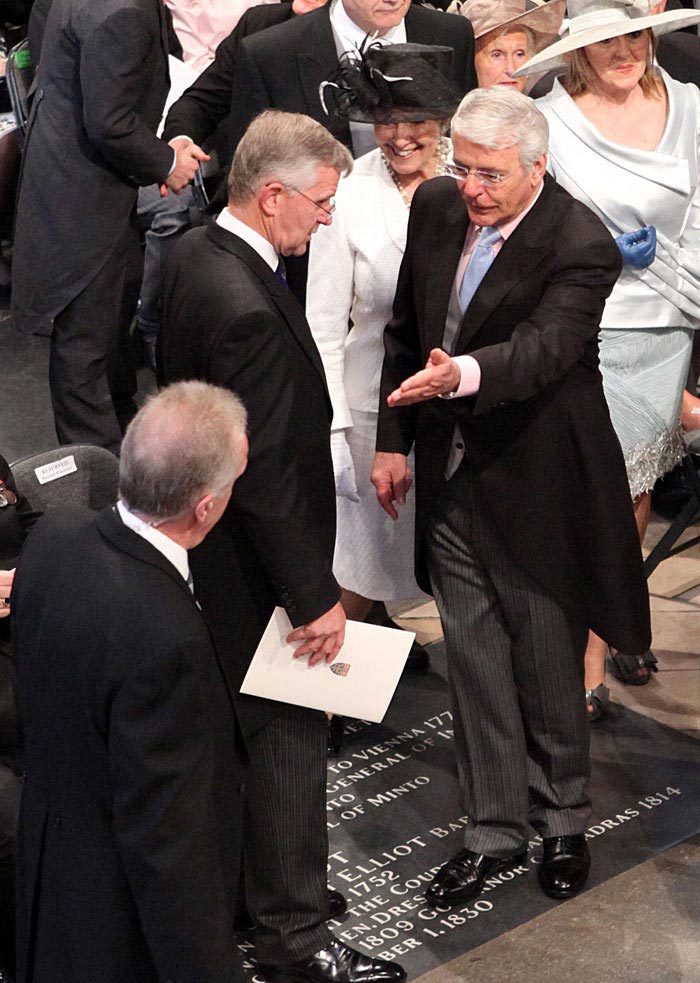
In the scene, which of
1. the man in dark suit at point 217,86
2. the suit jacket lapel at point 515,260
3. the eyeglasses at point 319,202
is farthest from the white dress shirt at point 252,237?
the man in dark suit at point 217,86

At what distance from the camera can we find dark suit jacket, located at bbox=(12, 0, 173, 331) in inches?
186

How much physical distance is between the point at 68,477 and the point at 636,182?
166 centimetres

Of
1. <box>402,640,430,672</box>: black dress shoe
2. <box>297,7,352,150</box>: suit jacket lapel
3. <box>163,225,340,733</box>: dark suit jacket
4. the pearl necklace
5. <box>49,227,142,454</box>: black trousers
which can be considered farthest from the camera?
<box>49,227,142,454</box>: black trousers

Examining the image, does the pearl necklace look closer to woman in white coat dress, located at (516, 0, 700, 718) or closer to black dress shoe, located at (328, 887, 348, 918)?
woman in white coat dress, located at (516, 0, 700, 718)

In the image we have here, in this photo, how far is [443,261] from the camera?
3250 millimetres

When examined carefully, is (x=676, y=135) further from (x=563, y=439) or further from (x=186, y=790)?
(x=186, y=790)

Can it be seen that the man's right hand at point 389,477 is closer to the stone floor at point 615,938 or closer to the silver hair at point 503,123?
the silver hair at point 503,123

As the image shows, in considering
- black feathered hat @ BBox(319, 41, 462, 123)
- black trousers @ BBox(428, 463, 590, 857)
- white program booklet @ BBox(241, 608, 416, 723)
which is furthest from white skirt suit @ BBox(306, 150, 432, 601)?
white program booklet @ BBox(241, 608, 416, 723)

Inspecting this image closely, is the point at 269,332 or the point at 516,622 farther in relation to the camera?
the point at 516,622

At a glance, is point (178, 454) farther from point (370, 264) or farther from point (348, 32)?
point (348, 32)

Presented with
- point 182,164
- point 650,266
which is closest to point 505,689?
point 650,266

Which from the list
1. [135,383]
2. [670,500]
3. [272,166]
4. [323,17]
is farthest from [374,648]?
[135,383]

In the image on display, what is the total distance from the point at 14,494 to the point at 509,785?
132cm

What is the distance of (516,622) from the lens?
3.41m
